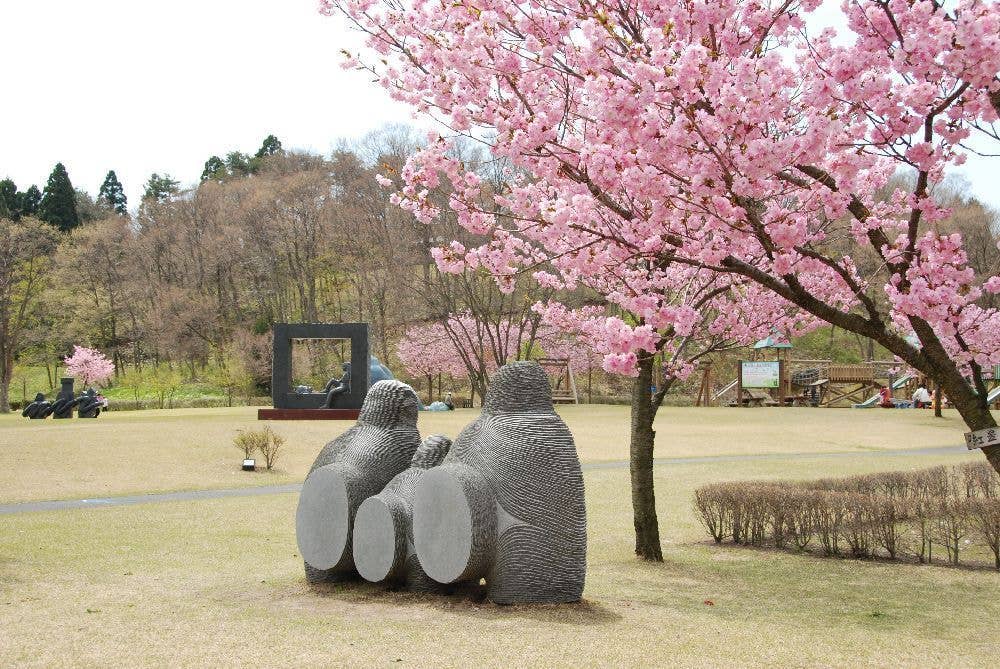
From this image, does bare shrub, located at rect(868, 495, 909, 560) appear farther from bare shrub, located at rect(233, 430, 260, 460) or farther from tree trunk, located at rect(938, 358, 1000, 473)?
bare shrub, located at rect(233, 430, 260, 460)

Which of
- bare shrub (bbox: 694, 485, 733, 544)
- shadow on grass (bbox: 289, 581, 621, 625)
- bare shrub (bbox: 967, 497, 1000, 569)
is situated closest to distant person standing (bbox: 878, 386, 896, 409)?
bare shrub (bbox: 694, 485, 733, 544)

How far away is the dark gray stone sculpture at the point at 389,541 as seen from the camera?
23.9 feet

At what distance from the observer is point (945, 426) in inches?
1213

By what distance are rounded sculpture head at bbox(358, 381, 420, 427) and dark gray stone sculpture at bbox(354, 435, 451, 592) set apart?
2.83ft

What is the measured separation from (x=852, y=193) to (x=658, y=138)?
4.93ft

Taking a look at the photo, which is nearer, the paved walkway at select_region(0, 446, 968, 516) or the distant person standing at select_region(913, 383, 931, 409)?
the paved walkway at select_region(0, 446, 968, 516)

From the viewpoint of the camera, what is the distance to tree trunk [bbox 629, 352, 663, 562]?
10.2 meters

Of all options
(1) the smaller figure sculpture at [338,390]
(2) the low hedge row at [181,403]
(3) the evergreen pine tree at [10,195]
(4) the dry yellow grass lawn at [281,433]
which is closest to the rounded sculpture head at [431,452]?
(4) the dry yellow grass lawn at [281,433]

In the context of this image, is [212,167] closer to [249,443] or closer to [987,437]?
[249,443]

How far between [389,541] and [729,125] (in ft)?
13.0

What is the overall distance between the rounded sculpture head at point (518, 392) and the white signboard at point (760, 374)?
36.5 meters

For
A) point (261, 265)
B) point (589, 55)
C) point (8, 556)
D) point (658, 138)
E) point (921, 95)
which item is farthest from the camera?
point (261, 265)

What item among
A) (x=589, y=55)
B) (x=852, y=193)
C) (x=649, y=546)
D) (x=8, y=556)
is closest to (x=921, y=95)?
(x=852, y=193)

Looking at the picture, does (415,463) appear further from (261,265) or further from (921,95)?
(261,265)
